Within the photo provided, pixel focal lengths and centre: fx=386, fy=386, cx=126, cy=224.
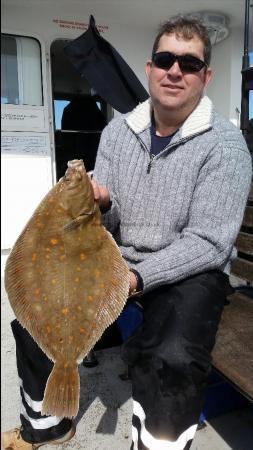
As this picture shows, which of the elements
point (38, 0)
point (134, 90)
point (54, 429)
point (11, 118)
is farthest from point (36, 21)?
point (54, 429)

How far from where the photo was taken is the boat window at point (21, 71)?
5.02 m

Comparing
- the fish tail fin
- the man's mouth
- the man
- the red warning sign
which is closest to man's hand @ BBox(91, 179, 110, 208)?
the man

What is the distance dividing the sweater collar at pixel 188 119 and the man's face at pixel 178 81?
0.06 m

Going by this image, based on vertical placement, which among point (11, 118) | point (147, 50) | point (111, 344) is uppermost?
point (147, 50)

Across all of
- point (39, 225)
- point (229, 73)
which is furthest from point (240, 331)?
point (229, 73)

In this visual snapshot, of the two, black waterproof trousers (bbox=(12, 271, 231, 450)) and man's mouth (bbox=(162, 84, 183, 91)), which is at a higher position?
man's mouth (bbox=(162, 84, 183, 91))

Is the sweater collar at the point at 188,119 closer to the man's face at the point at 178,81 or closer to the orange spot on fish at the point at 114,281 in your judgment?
the man's face at the point at 178,81

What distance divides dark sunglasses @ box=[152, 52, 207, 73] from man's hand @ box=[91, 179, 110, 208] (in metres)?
0.79

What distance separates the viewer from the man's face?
7.09 feet

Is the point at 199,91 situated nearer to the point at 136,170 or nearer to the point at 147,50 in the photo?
the point at 136,170

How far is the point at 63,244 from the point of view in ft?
5.55

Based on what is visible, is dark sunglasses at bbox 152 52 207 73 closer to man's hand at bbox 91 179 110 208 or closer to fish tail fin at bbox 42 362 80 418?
man's hand at bbox 91 179 110 208

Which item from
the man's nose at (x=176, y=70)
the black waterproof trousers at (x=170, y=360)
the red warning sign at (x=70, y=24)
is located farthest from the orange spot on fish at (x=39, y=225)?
the red warning sign at (x=70, y=24)

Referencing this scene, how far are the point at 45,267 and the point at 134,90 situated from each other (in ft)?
10.1
